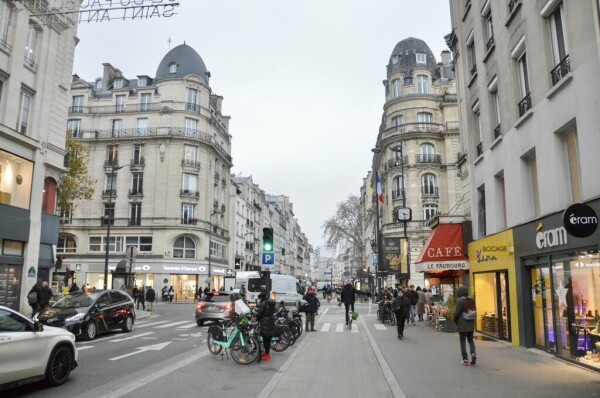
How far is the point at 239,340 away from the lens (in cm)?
1108

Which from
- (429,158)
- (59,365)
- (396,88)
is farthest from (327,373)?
(396,88)

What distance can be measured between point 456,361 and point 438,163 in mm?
39174

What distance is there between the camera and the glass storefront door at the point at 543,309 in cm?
1168

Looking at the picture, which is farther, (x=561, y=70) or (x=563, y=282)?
(x=561, y=70)

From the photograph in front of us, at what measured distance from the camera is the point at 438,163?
48031 millimetres

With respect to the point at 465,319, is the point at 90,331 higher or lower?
lower

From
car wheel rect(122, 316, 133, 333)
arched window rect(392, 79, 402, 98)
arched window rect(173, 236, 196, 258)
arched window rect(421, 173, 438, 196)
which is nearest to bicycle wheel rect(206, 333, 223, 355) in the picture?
car wheel rect(122, 316, 133, 333)

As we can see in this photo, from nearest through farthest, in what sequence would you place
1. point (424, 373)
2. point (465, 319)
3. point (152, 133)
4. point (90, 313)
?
point (424, 373)
point (465, 319)
point (90, 313)
point (152, 133)

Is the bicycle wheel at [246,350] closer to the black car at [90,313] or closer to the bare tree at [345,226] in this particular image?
the black car at [90,313]

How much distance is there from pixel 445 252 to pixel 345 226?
5228 centimetres

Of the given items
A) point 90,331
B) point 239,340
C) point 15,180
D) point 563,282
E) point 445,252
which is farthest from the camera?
point 15,180

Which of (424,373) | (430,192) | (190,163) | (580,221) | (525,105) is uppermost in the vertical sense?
(190,163)

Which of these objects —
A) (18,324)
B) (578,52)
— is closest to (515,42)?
(578,52)

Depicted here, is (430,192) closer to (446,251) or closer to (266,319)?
(446,251)
